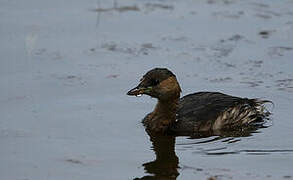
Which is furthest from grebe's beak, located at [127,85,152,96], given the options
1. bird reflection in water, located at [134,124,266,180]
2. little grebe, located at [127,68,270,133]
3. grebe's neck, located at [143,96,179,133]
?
bird reflection in water, located at [134,124,266,180]

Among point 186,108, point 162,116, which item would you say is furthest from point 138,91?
point 186,108

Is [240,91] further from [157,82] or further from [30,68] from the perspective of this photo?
[30,68]

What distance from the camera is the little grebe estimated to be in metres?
9.91

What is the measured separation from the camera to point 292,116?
10.1 m

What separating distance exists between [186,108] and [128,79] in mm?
1381

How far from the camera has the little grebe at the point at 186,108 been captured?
991 cm

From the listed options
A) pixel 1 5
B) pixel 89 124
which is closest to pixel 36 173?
pixel 89 124

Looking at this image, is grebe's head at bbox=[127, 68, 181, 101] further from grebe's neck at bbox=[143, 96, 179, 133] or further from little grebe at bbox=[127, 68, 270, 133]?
grebe's neck at bbox=[143, 96, 179, 133]

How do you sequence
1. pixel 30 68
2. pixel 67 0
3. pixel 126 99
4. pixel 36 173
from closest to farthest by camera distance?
pixel 36 173 → pixel 126 99 → pixel 30 68 → pixel 67 0

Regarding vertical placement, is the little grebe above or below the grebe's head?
below

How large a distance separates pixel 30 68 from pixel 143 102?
1.79 m

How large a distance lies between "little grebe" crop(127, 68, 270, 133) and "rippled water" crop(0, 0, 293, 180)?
0.29 metres

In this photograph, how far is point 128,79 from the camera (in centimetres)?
1127

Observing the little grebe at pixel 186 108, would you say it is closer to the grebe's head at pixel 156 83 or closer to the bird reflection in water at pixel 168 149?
the grebe's head at pixel 156 83
